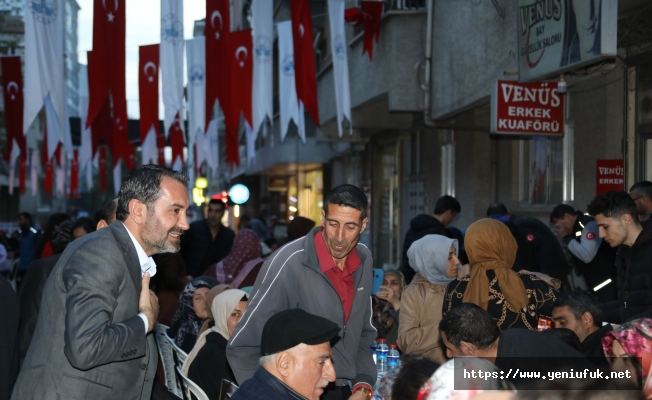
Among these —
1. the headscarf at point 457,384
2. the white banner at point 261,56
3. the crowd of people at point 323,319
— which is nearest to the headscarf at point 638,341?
the crowd of people at point 323,319

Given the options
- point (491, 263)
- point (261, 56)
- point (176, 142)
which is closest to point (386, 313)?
point (491, 263)

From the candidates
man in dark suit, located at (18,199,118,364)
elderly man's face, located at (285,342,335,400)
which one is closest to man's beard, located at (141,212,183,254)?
elderly man's face, located at (285,342,335,400)

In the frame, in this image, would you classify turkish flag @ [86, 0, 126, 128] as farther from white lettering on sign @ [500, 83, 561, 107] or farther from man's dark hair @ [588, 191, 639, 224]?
man's dark hair @ [588, 191, 639, 224]

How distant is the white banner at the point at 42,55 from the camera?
1066 centimetres

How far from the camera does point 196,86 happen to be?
14445 mm

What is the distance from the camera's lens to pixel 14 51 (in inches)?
961

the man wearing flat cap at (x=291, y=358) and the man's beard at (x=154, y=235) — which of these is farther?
the man's beard at (x=154, y=235)

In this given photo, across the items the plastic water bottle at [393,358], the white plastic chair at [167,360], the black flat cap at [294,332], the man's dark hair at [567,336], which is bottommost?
the white plastic chair at [167,360]

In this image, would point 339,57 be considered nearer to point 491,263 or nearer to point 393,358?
point 393,358

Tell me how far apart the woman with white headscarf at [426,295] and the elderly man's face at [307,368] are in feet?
8.88

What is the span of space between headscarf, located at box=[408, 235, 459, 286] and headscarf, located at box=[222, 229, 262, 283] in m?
3.03

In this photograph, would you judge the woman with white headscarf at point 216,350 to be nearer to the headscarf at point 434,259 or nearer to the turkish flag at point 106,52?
the headscarf at point 434,259

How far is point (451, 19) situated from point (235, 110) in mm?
3813

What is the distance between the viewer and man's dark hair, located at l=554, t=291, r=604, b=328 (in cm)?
549
